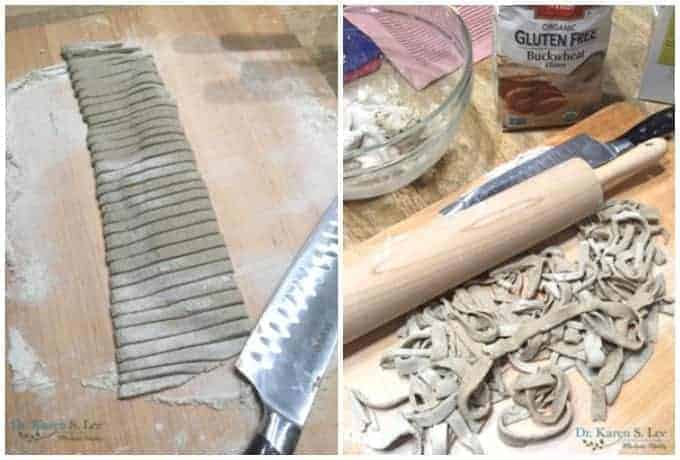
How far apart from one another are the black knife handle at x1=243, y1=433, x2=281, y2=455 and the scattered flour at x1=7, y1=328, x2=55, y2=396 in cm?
19

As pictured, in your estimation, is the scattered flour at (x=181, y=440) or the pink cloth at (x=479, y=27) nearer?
the scattered flour at (x=181, y=440)

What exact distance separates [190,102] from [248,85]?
0.07m

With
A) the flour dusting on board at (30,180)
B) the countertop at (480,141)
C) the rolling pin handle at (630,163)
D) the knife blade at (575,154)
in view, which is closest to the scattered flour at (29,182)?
the flour dusting on board at (30,180)

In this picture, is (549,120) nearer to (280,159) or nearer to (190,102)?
(280,159)

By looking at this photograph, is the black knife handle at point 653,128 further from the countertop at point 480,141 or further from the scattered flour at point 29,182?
the scattered flour at point 29,182

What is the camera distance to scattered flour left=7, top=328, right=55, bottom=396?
0.67 metres

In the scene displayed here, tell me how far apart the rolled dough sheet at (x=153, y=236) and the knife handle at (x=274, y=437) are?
2.9 inches

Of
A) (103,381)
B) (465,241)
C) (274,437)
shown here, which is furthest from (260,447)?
(465,241)

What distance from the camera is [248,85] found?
2.75ft

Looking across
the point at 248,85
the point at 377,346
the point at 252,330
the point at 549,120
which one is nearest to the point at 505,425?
the point at 377,346

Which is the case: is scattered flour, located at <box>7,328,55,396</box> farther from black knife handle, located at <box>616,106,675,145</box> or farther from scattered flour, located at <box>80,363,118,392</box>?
black knife handle, located at <box>616,106,675,145</box>

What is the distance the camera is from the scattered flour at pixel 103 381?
67 cm

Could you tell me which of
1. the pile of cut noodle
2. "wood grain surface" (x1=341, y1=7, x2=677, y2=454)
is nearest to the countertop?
"wood grain surface" (x1=341, y1=7, x2=677, y2=454)

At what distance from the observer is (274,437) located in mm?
648
